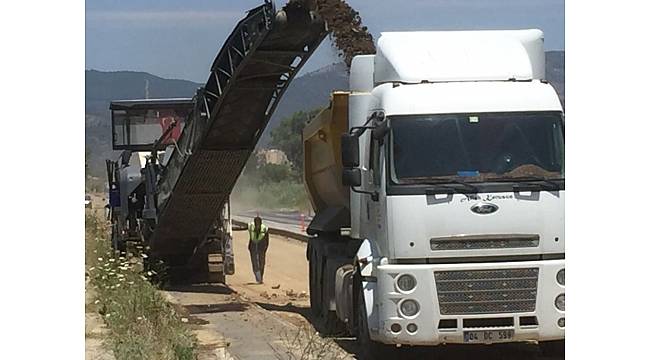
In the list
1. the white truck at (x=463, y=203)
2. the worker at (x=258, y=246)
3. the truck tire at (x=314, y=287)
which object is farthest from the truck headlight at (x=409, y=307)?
the worker at (x=258, y=246)

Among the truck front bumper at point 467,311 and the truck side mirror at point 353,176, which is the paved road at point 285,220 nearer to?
the truck side mirror at point 353,176

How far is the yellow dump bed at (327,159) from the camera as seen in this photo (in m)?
12.7

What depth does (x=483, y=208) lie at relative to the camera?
383 inches

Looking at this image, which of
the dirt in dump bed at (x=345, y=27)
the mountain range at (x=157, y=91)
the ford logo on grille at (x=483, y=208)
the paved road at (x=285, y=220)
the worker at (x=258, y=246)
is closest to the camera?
the ford logo on grille at (x=483, y=208)

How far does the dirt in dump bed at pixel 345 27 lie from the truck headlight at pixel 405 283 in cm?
414

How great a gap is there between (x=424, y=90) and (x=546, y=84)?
1244 millimetres

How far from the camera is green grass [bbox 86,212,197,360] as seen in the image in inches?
364

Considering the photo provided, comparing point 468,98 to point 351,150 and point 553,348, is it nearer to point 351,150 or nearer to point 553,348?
point 351,150

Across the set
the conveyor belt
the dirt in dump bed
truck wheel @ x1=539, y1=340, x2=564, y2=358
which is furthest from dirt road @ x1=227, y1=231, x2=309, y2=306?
truck wheel @ x1=539, y1=340, x2=564, y2=358

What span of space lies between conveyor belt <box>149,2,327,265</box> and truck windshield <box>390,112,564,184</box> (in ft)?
13.1

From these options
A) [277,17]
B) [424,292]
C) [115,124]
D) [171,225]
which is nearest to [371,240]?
[424,292]

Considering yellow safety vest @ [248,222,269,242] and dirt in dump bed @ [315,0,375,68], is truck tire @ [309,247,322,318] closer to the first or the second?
dirt in dump bed @ [315,0,375,68]

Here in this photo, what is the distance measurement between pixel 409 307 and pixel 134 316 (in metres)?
3.33

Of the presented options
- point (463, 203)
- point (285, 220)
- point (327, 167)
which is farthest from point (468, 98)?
point (285, 220)
